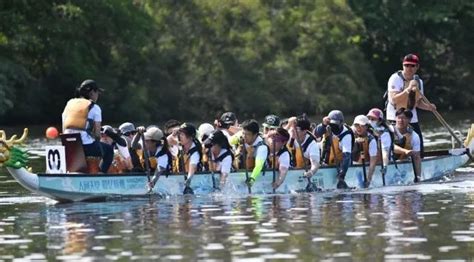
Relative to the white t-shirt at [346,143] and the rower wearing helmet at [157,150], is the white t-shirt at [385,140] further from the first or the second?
the rower wearing helmet at [157,150]

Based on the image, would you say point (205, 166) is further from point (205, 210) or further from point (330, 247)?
point (330, 247)

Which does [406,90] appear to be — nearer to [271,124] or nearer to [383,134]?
[383,134]

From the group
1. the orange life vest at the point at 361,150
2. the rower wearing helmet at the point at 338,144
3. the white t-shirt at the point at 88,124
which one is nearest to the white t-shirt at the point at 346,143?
the rower wearing helmet at the point at 338,144

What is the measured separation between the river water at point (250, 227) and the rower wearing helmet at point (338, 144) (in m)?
0.71

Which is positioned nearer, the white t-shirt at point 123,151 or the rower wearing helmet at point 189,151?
the white t-shirt at point 123,151

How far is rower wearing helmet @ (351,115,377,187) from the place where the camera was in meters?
31.4

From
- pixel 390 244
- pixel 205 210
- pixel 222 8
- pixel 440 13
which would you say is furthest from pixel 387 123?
pixel 440 13

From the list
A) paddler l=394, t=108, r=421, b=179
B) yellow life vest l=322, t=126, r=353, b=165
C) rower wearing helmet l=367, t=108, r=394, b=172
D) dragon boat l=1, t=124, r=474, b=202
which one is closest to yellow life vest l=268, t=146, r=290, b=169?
dragon boat l=1, t=124, r=474, b=202

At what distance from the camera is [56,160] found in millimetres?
27594

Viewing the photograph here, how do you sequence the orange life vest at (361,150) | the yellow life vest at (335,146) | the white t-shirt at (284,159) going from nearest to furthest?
the white t-shirt at (284,159) → the yellow life vest at (335,146) → the orange life vest at (361,150)

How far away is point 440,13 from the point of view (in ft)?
271

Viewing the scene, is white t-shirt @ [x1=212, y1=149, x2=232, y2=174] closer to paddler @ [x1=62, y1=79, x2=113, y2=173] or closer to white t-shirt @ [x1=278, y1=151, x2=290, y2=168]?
white t-shirt @ [x1=278, y1=151, x2=290, y2=168]

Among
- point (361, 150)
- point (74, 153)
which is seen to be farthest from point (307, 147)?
point (74, 153)

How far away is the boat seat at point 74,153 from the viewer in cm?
2756
